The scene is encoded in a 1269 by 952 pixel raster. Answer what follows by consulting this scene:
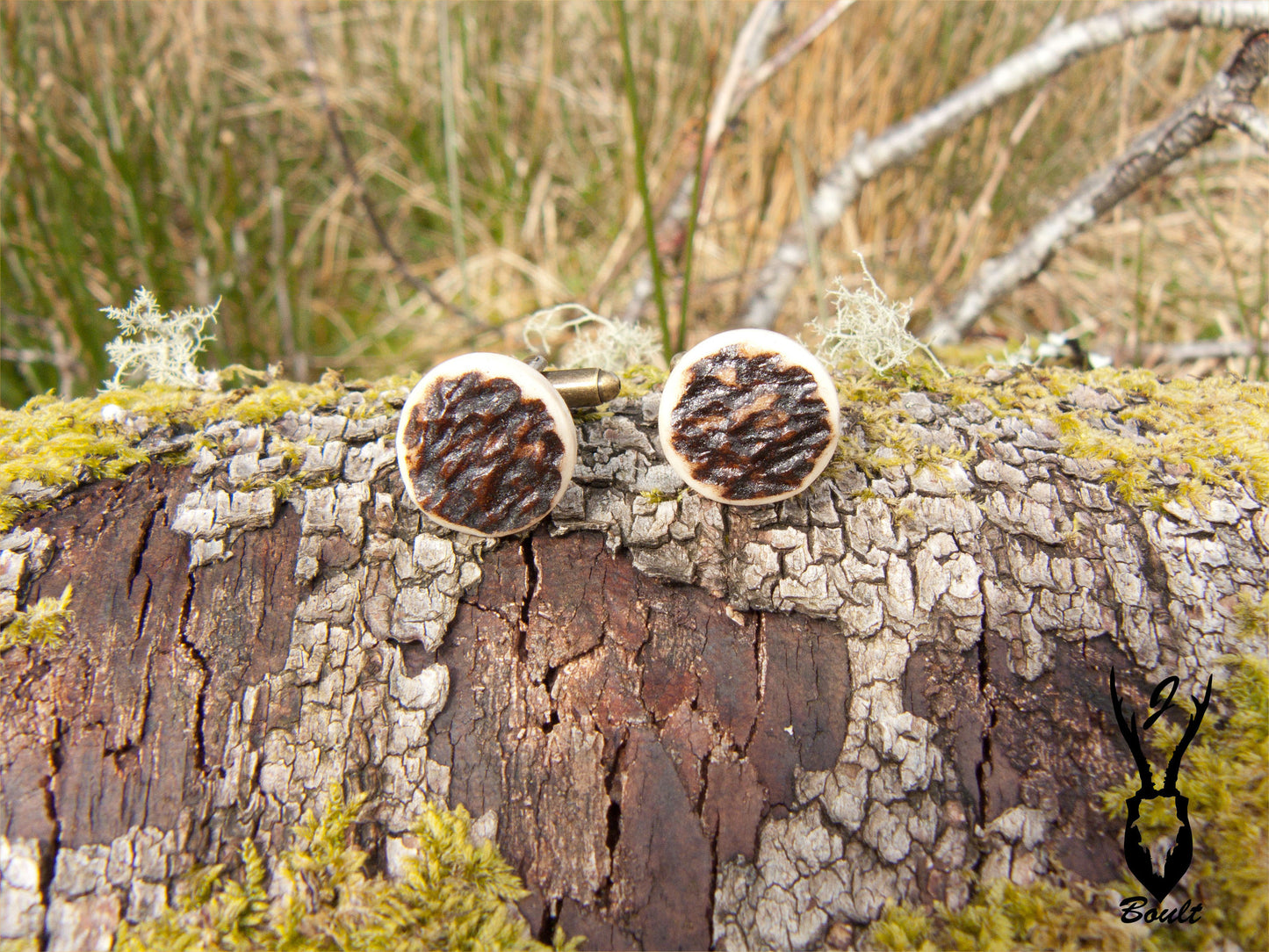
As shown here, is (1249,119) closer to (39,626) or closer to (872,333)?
(872,333)

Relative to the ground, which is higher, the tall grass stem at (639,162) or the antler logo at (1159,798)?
the tall grass stem at (639,162)

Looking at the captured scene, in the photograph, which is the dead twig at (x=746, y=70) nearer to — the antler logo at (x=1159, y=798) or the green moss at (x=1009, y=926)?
the antler logo at (x=1159, y=798)

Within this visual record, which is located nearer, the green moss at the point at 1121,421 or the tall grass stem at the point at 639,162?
the green moss at the point at 1121,421

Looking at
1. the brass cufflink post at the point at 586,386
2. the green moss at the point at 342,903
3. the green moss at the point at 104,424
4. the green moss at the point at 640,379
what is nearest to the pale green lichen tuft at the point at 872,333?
the green moss at the point at 640,379

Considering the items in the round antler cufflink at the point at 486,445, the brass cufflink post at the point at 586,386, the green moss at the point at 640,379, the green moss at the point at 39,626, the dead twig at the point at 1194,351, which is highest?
the dead twig at the point at 1194,351

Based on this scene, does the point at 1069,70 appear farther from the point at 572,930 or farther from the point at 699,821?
the point at 572,930

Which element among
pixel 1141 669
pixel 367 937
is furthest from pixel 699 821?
pixel 1141 669

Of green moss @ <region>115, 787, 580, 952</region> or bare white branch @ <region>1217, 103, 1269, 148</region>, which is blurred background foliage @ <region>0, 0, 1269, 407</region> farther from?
green moss @ <region>115, 787, 580, 952</region>

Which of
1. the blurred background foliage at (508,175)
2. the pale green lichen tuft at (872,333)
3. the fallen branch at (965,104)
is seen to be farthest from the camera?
the blurred background foliage at (508,175)
